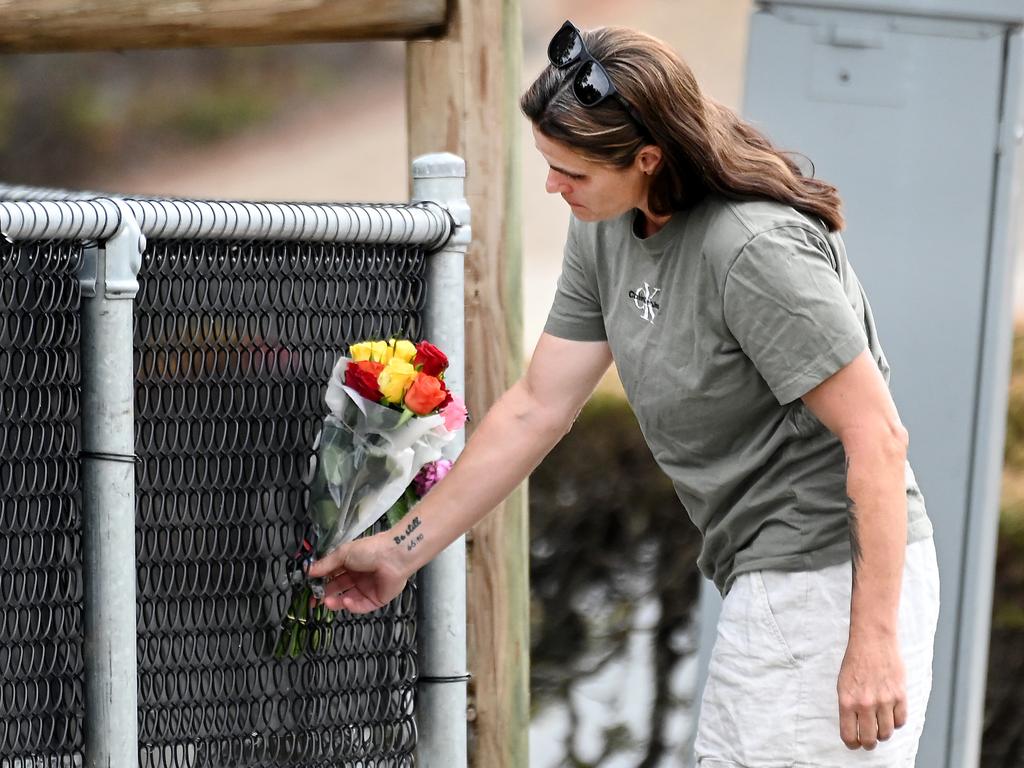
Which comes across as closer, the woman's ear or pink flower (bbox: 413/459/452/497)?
the woman's ear

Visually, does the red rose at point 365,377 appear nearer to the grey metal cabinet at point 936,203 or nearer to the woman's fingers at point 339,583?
the woman's fingers at point 339,583

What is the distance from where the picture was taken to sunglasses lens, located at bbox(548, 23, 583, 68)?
87.2 inches

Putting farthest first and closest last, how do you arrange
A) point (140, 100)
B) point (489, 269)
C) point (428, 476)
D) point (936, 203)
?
point (140, 100), point (936, 203), point (489, 269), point (428, 476)

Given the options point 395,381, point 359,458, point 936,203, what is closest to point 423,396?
point 395,381

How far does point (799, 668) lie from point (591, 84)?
2.97 feet

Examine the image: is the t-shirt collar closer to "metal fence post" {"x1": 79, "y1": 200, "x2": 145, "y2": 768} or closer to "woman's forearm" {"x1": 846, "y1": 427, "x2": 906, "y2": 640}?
"woman's forearm" {"x1": 846, "y1": 427, "x2": 906, "y2": 640}

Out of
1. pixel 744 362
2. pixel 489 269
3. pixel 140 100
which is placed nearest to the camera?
pixel 744 362

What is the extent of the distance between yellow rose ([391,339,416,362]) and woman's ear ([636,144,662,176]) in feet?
1.64

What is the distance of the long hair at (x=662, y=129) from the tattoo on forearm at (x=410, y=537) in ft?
2.30

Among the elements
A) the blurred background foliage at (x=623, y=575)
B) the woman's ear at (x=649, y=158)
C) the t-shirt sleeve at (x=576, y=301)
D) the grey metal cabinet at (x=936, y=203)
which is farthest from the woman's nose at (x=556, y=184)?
the blurred background foliage at (x=623, y=575)

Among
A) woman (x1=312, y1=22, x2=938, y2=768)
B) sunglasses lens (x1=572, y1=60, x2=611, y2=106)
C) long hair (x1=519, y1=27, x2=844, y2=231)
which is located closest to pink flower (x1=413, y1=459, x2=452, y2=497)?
woman (x1=312, y1=22, x2=938, y2=768)

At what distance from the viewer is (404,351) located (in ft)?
8.19

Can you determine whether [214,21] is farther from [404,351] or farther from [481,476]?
[481,476]

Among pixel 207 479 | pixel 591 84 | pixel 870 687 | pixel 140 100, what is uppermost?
pixel 140 100
